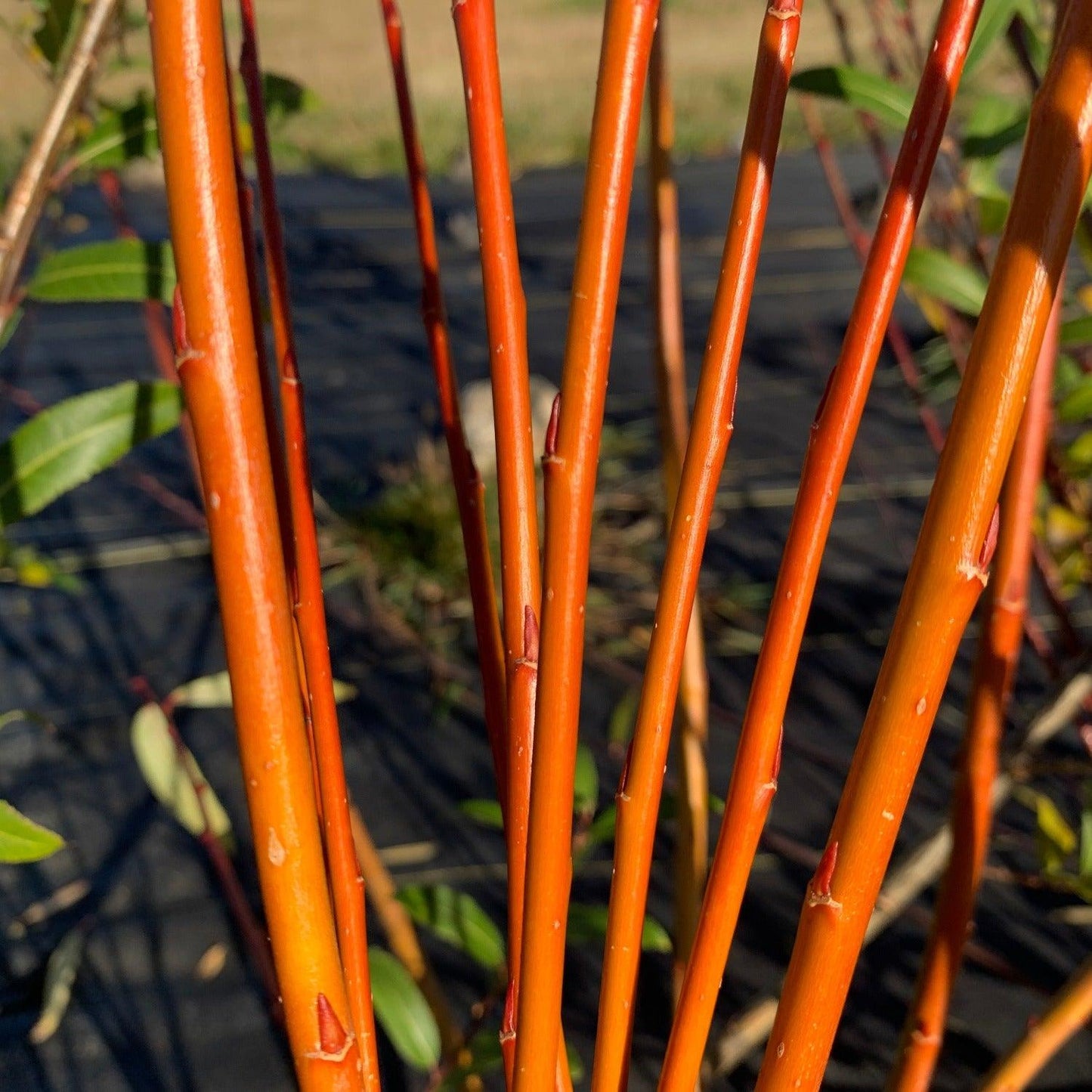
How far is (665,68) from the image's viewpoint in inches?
27.0

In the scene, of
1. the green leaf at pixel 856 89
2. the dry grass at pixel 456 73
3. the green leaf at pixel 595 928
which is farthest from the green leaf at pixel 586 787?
the dry grass at pixel 456 73

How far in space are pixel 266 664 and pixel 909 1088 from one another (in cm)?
43

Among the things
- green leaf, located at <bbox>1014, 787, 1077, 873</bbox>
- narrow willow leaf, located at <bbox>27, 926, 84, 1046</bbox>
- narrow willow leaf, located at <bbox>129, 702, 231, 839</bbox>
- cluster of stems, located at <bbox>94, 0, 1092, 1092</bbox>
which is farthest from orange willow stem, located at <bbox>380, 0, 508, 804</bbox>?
narrow willow leaf, located at <bbox>27, 926, 84, 1046</bbox>

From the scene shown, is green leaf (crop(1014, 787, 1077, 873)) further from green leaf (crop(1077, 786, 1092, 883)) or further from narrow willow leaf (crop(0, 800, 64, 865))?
narrow willow leaf (crop(0, 800, 64, 865))

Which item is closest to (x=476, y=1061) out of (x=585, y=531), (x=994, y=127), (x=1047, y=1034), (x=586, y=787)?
(x=586, y=787)

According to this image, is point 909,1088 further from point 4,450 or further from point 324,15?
point 324,15

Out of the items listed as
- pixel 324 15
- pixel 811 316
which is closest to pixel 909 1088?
pixel 811 316

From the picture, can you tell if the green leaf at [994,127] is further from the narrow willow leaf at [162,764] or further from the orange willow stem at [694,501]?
the narrow willow leaf at [162,764]

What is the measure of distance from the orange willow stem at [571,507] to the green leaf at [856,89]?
17.3 inches

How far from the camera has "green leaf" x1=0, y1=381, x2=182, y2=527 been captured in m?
0.62

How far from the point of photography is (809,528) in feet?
1.14

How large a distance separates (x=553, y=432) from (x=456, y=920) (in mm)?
563

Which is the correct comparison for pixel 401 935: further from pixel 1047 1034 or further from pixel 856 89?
pixel 856 89

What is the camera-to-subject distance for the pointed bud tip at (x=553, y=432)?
0.34 metres
